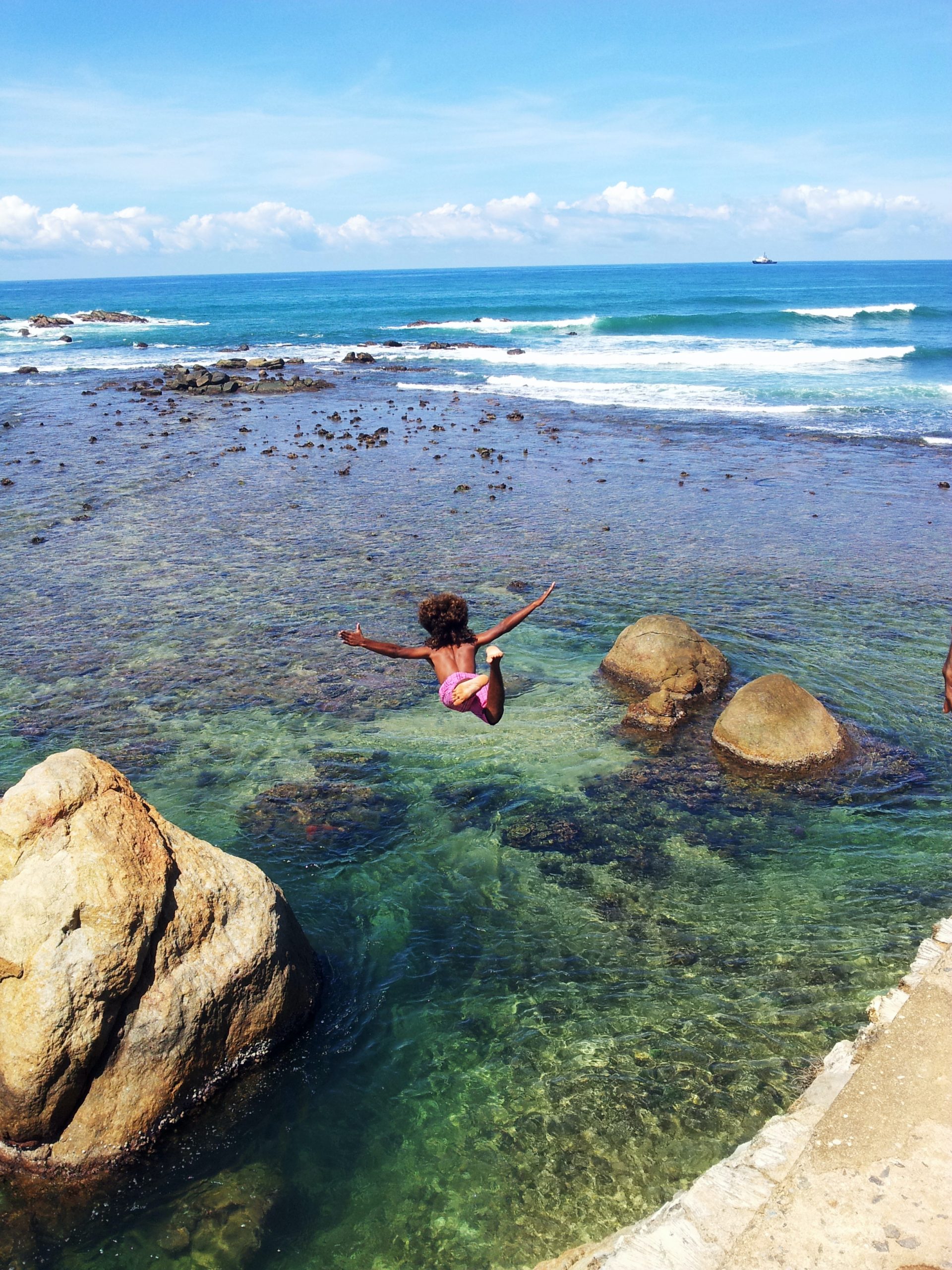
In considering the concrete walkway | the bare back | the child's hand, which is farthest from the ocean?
the concrete walkway

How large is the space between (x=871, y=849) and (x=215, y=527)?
16180 mm

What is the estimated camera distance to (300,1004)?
7.26 metres

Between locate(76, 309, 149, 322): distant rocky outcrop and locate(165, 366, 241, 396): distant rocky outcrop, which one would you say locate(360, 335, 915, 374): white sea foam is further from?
locate(76, 309, 149, 322): distant rocky outcrop

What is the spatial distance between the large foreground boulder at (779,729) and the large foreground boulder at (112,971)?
6280mm

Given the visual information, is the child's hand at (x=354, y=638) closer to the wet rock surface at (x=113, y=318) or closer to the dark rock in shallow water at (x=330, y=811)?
the dark rock in shallow water at (x=330, y=811)

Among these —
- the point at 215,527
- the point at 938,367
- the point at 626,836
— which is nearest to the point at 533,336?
the point at 938,367

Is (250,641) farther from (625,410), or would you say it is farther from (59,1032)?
(625,410)

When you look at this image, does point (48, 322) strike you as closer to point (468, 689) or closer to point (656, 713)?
point (656, 713)

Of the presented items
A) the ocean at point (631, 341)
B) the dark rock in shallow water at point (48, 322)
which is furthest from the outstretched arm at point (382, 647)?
the dark rock in shallow water at point (48, 322)

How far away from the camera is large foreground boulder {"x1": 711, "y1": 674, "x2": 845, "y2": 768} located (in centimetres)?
1096

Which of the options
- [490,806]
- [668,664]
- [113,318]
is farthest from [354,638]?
[113,318]

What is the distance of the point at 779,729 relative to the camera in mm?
11031

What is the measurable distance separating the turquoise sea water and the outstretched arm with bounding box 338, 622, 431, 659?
8.39 feet

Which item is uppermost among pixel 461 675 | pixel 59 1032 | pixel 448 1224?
pixel 461 675
